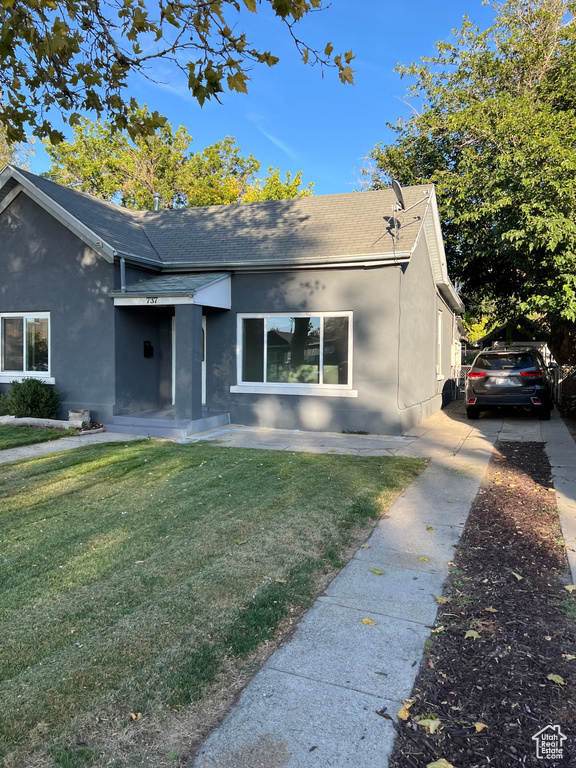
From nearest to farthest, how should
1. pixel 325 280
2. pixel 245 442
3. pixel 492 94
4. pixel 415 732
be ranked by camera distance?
pixel 415 732
pixel 245 442
pixel 325 280
pixel 492 94

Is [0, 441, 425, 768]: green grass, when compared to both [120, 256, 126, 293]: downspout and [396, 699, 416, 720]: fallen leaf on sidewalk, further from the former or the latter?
[120, 256, 126, 293]: downspout

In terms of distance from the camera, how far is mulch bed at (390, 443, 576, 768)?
7.79 ft

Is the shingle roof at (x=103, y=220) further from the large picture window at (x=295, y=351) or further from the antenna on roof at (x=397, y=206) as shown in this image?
the antenna on roof at (x=397, y=206)

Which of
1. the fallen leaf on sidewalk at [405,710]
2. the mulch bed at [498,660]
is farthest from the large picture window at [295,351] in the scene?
the fallen leaf on sidewalk at [405,710]

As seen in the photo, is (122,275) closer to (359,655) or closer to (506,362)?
(506,362)

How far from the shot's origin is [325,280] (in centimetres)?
1122

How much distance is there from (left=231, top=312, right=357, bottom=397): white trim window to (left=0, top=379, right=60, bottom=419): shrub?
4.03 meters

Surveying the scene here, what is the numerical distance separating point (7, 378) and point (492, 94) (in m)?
17.3

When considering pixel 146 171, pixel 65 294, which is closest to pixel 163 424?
pixel 65 294

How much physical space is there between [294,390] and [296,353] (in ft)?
2.66

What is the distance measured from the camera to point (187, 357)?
34.9 feet

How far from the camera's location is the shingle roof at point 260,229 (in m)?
11.3

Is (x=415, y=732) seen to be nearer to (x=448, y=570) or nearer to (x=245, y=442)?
(x=448, y=570)

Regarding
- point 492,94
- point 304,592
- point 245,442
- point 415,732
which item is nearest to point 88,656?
point 304,592
